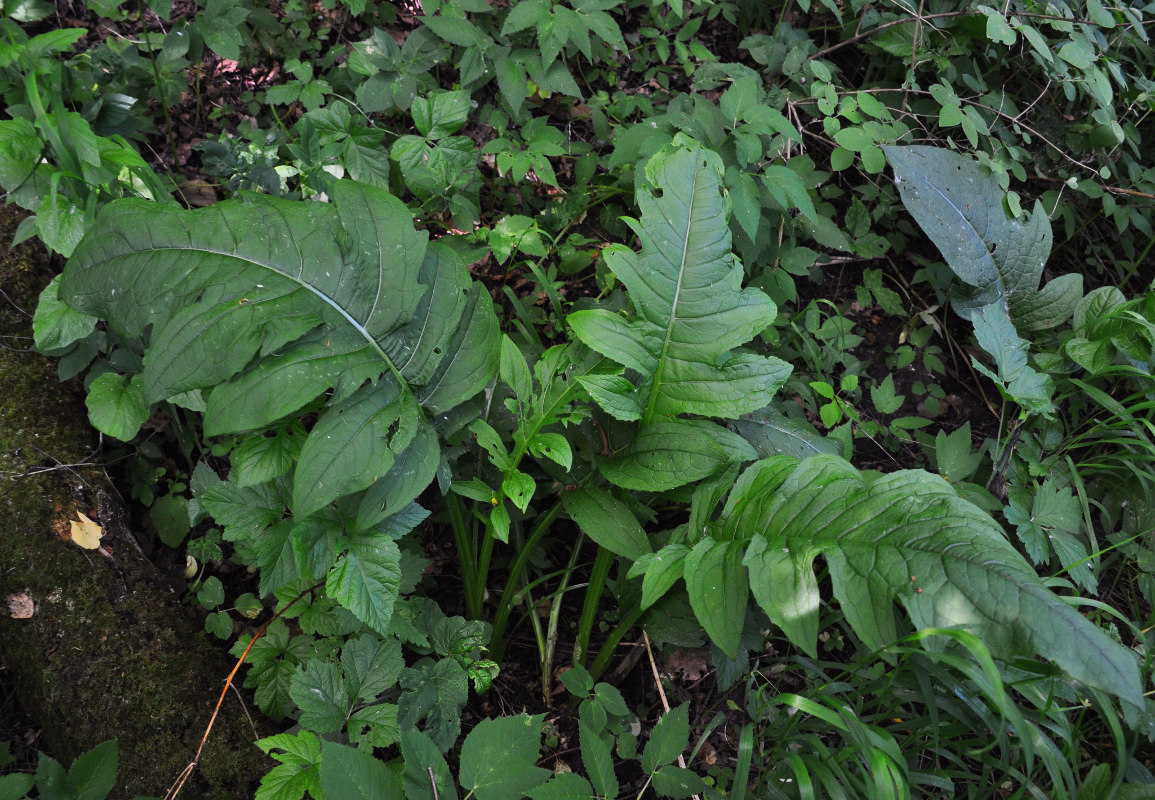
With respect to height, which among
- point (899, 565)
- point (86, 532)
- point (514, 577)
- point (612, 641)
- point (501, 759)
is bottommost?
point (612, 641)

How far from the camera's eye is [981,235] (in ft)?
8.46

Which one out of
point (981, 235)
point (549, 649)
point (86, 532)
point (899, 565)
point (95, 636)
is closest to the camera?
point (899, 565)

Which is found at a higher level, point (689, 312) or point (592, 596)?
point (689, 312)

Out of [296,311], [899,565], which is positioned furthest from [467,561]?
[899,565]

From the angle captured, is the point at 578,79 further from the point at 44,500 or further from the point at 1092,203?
the point at 44,500

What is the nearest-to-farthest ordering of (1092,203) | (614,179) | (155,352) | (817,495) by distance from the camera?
(155,352) → (817,495) → (614,179) → (1092,203)

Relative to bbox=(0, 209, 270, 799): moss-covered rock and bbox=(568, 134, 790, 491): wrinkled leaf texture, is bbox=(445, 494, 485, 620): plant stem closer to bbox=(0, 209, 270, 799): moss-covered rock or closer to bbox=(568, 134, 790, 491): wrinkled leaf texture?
bbox=(568, 134, 790, 491): wrinkled leaf texture

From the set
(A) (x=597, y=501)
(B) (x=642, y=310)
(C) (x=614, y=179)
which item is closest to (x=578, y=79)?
(C) (x=614, y=179)

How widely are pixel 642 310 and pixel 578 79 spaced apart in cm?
208

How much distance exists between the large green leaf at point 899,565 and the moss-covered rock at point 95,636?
1.39m

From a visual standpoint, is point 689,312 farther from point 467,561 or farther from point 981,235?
point 981,235

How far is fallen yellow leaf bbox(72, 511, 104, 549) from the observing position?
1893 millimetres

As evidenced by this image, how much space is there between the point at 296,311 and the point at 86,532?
0.98 meters

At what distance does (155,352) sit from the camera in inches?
57.9
